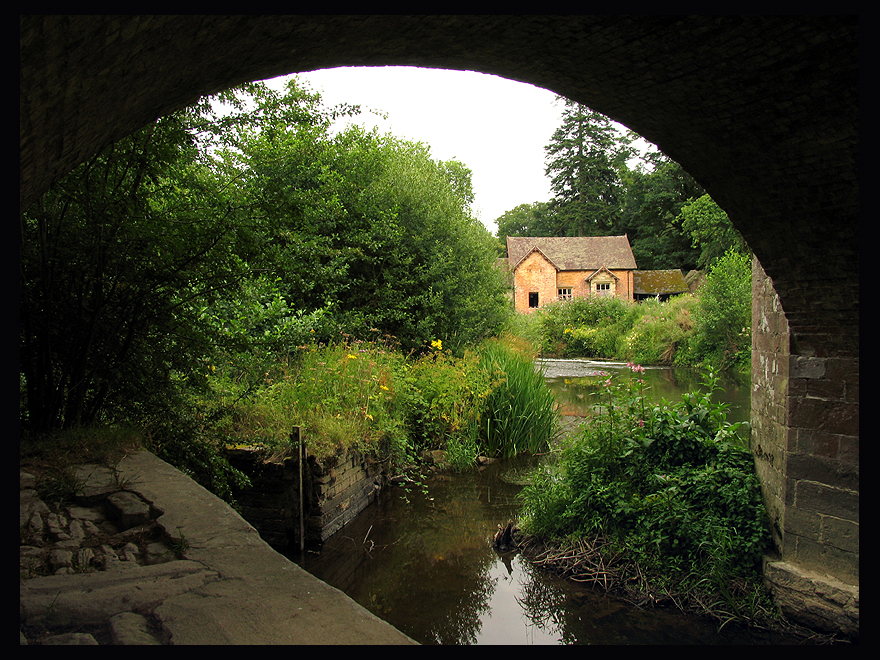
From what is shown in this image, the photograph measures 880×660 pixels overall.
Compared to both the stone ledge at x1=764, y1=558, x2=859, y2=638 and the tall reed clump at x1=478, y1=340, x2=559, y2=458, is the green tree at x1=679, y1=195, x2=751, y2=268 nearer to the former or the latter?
the tall reed clump at x1=478, y1=340, x2=559, y2=458

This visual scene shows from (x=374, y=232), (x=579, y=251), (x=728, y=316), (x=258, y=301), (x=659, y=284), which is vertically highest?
(x=579, y=251)

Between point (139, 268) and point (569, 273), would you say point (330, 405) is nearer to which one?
point (139, 268)

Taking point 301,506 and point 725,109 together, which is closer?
point 725,109

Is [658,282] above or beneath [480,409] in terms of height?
above

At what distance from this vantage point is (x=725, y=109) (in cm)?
342

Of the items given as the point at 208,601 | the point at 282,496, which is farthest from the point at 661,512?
the point at 208,601

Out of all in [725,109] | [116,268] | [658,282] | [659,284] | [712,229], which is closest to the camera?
[725,109]

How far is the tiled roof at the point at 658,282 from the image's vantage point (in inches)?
1391

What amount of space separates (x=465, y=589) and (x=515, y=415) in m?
4.56

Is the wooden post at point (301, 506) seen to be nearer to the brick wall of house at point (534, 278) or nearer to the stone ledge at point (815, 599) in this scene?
the stone ledge at point (815, 599)

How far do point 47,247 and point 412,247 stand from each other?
802 cm

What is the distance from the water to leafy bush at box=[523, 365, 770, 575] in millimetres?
550

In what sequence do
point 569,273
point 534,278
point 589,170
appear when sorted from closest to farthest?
point 534,278, point 569,273, point 589,170

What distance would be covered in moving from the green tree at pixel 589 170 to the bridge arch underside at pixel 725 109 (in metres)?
44.0
